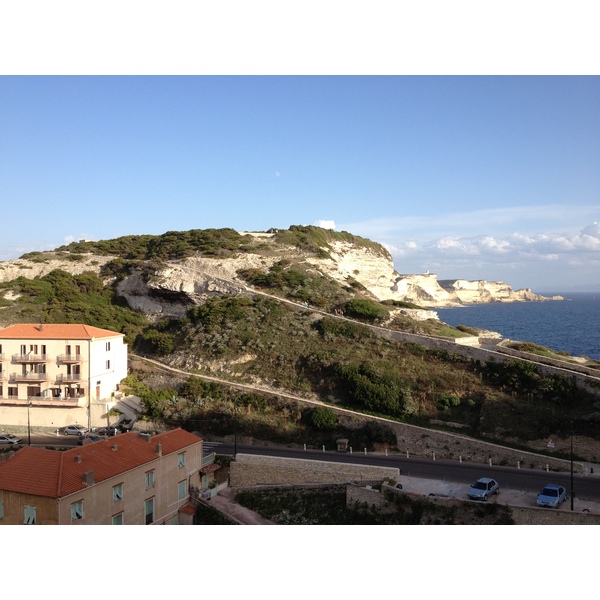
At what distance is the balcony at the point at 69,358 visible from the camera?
23.0 metres

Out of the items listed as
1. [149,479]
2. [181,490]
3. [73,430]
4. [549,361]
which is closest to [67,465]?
[149,479]

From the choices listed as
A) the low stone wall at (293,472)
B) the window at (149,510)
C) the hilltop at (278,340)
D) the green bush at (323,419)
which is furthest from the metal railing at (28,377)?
the green bush at (323,419)

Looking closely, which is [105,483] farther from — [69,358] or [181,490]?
[69,358]

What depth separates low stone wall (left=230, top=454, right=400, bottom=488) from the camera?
1752cm

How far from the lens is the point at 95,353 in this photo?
Result: 77.1ft

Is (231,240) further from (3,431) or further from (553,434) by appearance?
(553,434)

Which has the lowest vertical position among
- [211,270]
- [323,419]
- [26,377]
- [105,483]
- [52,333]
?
[323,419]

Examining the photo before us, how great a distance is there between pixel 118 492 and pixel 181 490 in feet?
10.8

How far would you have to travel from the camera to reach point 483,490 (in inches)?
609

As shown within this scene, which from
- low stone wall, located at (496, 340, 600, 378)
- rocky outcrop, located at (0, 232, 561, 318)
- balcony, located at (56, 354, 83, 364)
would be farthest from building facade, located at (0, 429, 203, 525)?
rocky outcrop, located at (0, 232, 561, 318)

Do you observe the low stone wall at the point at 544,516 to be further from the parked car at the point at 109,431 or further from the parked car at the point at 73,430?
the parked car at the point at 73,430

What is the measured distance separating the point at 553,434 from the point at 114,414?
18.2m

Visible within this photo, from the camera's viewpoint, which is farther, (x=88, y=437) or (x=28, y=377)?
(x=28, y=377)

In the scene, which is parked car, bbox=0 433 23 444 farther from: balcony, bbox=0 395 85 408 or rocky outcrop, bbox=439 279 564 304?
rocky outcrop, bbox=439 279 564 304
